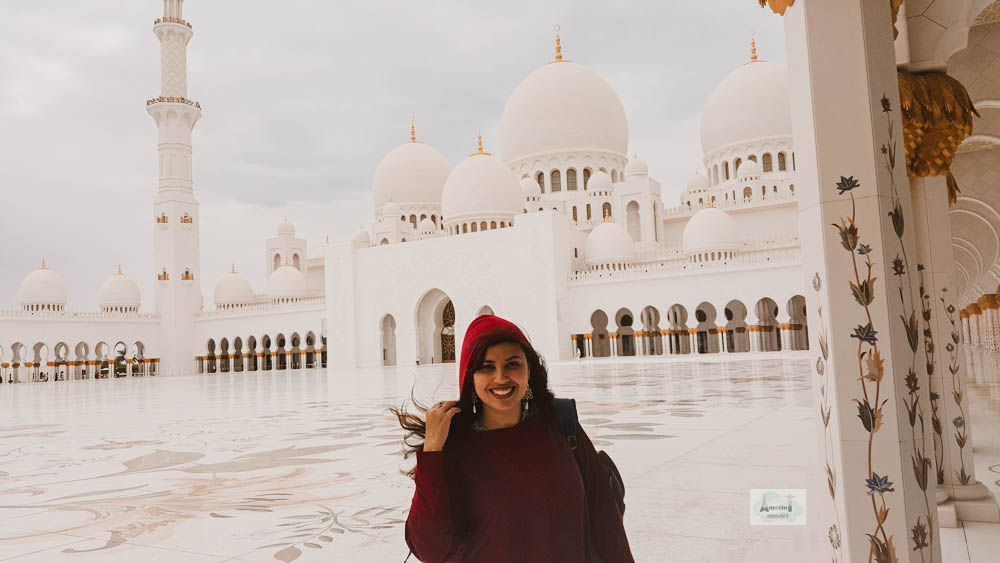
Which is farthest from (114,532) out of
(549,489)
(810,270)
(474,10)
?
(474,10)

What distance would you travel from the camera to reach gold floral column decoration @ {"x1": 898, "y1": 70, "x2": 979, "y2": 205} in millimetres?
2328

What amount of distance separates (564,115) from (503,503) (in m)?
26.9

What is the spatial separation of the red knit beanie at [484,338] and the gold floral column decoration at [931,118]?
1704 millimetres

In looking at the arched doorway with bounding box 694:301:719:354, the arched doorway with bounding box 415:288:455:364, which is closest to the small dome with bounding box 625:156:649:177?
the arched doorway with bounding box 694:301:719:354

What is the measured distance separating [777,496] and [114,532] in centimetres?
220

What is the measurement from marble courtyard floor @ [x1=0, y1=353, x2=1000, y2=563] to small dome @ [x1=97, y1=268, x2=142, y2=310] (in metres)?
27.8

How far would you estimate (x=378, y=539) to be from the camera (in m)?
2.32

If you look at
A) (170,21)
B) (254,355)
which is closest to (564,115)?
(170,21)

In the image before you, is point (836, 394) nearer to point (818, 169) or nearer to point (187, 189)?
point (818, 169)

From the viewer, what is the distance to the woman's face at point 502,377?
1251mm

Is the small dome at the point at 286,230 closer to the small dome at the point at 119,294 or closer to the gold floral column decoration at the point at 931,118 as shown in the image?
the small dome at the point at 119,294

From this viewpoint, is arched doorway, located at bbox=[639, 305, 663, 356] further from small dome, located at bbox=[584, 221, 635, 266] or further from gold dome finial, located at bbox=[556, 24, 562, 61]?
gold dome finial, located at bbox=[556, 24, 562, 61]

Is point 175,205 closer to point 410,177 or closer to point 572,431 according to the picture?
point 410,177

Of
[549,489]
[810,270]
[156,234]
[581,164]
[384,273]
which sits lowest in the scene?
[549,489]
